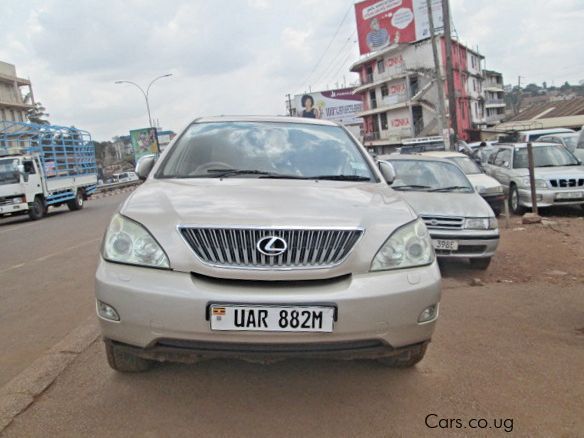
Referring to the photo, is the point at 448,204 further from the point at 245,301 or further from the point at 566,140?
the point at 566,140

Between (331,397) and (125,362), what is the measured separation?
1.20m

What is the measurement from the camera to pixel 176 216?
2.53m

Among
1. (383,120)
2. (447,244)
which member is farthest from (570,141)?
(383,120)

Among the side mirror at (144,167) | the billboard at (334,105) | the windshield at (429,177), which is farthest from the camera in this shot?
the billboard at (334,105)

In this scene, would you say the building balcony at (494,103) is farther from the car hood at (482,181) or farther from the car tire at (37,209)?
the car hood at (482,181)

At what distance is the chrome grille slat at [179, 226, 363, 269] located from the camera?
7.77 ft

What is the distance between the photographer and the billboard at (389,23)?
142ft

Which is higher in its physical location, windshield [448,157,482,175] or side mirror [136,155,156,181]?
side mirror [136,155,156,181]

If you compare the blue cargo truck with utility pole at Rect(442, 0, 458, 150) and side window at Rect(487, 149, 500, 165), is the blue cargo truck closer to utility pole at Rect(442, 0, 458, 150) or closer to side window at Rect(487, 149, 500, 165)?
side window at Rect(487, 149, 500, 165)

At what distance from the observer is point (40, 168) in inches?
679

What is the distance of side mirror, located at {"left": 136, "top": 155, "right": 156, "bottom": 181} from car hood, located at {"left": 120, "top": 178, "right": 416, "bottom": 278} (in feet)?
1.69

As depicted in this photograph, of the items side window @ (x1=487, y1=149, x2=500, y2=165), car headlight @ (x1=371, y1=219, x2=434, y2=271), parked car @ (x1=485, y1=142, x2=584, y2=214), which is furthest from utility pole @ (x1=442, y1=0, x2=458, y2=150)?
car headlight @ (x1=371, y1=219, x2=434, y2=271)

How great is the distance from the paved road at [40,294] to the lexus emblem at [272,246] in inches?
76.2

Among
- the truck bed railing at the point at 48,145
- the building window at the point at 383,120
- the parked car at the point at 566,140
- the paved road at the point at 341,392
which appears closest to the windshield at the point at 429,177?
the paved road at the point at 341,392
